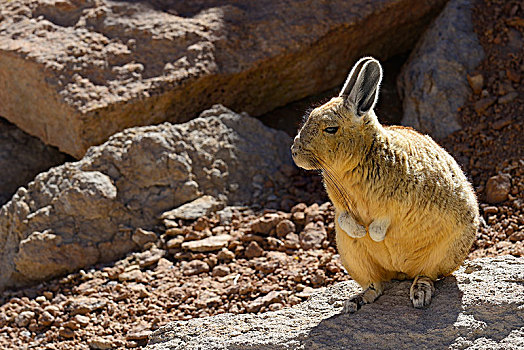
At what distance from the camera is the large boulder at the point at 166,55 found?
761cm

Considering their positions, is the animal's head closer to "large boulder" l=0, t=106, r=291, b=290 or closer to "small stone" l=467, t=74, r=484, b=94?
"large boulder" l=0, t=106, r=291, b=290

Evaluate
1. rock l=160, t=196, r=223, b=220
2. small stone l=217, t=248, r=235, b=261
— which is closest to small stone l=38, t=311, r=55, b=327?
rock l=160, t=196, r=223, b=220

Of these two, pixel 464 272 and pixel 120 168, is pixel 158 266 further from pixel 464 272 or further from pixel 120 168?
pixel 464 272

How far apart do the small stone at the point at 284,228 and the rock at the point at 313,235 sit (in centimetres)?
11

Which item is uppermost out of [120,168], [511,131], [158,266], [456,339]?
[511,131]

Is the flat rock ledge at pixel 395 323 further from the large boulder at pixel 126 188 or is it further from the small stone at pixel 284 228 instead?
the large boulder at pixel 126 188

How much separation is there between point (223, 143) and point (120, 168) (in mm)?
1104

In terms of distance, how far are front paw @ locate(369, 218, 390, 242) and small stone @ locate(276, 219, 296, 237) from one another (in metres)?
2.19

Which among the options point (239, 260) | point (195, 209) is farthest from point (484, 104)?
point (195, 209)

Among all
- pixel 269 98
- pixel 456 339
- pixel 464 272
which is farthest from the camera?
pixel 269 98

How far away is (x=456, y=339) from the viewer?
4.10 meters

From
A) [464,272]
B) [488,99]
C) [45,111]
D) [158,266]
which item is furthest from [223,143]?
[464,272]

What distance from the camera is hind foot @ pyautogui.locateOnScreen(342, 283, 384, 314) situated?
4.62 meters

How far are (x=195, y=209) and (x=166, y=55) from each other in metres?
1.96
